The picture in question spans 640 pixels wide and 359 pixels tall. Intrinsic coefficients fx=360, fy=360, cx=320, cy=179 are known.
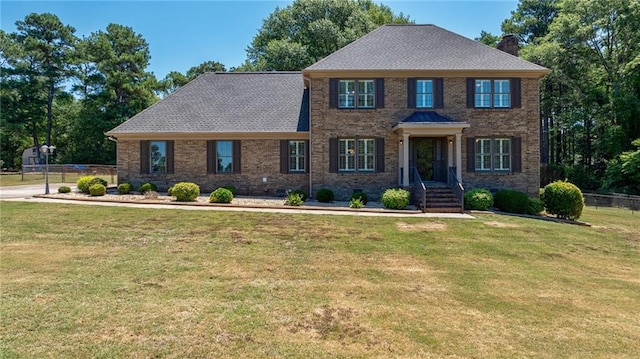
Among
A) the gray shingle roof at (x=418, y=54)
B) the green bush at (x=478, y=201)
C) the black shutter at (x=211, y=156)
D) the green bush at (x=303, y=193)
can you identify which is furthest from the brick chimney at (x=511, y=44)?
the black shutter at (x=211, y=156)

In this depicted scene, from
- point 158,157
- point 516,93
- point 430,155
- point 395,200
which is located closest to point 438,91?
point 430,155

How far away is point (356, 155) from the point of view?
Answer: 18.0 m

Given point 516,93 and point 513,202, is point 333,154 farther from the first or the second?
point 516,93

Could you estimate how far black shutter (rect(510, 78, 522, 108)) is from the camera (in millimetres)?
17609

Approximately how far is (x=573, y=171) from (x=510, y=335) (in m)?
34.1

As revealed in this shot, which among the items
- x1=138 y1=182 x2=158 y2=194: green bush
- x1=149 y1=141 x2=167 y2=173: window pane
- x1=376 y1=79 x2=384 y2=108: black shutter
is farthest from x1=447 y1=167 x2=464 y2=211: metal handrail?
x1=138 y1=182 x2=158 y2=194: green bush

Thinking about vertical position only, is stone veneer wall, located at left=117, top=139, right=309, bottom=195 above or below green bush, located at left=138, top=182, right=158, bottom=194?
above

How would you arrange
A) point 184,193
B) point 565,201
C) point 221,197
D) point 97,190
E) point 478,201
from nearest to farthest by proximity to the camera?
1. point 565,201
2. point 478,201
3. point 221,197
4. point 184,193
5. point 97,190

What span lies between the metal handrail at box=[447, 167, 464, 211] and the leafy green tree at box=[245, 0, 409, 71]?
70.5ft

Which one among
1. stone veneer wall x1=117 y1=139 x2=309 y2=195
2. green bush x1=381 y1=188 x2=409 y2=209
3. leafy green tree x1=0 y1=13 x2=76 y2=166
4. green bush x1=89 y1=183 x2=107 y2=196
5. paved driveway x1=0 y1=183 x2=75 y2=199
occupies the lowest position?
green bush x1=381 y1=188 x2=409 y2=209

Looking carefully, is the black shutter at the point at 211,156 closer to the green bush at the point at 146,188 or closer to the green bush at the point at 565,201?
the green bush at the point at 146,188

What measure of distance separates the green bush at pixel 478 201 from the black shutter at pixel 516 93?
5.31 metres

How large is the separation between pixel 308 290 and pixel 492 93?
51.1 ft

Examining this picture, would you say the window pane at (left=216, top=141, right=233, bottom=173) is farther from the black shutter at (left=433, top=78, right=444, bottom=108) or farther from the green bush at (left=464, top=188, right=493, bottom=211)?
the green bush at (left=464, top=188, right=493, bottom=211)
